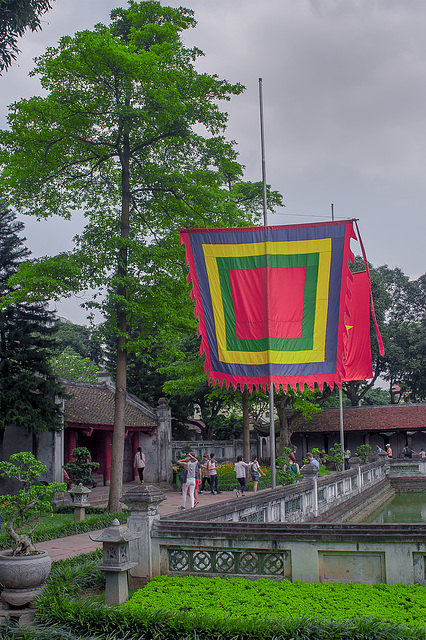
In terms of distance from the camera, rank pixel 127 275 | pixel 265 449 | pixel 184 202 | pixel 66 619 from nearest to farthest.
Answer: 1. pixel 66 619
2. pixel 127 275
3. pixel 184 202
4. pixel 265 449

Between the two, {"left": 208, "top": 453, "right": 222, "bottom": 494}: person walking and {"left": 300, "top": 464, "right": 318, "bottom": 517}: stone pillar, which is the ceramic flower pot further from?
{"left": 208, "top": 453, "right": 222, "bottom": 494}: person walking

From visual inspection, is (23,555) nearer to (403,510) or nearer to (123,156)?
(123,156)

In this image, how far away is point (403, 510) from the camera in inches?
984

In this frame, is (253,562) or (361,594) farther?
(253,562)

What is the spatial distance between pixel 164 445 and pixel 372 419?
18266 mm

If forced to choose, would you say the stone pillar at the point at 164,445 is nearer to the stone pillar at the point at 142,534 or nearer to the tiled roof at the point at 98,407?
the tiled roof at the point at 98,407

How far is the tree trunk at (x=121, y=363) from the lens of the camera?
56.0 ft

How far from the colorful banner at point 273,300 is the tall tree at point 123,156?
6.34 metres

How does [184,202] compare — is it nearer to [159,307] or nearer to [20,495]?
[159,307]

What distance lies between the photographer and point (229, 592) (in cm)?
718

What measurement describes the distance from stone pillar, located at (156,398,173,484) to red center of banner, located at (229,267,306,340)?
19501 millimetres

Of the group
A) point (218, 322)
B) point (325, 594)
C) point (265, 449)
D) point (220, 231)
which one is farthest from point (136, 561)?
point (265, 449)

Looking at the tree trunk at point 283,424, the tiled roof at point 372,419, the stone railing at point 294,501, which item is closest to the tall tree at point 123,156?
the stone railing at point 294,501

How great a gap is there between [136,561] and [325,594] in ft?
8.92
